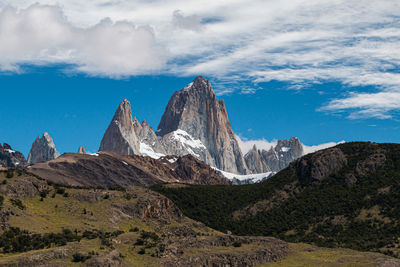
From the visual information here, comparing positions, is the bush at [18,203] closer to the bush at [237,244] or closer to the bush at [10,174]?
the bush at [10,174]

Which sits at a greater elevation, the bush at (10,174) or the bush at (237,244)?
the bush at (10,174)

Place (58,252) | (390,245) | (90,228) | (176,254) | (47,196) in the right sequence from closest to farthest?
(58,252) < (176,254) < (90,228) < (47,196) < (390,245)

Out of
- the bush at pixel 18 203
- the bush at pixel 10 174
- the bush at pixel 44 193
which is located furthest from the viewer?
the bush at pixel 44 193

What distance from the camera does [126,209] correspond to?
486ft

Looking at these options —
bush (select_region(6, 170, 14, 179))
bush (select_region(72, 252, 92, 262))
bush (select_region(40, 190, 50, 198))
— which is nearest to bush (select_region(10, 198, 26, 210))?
bush (select_region(40, 190, 50, 198))

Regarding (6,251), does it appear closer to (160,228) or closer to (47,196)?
(47,196)

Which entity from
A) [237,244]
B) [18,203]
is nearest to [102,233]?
[18,203]

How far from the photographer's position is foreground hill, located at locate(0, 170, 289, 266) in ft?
342

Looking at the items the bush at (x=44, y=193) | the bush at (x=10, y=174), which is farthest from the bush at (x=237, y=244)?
the bush at (x=10, y=174)

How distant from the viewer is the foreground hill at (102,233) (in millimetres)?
104188

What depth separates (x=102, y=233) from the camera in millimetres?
125812

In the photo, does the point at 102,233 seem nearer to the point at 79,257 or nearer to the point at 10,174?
the point at 79,257

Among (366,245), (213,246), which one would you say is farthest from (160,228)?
(366,245)

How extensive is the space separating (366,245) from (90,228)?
83.3 m
